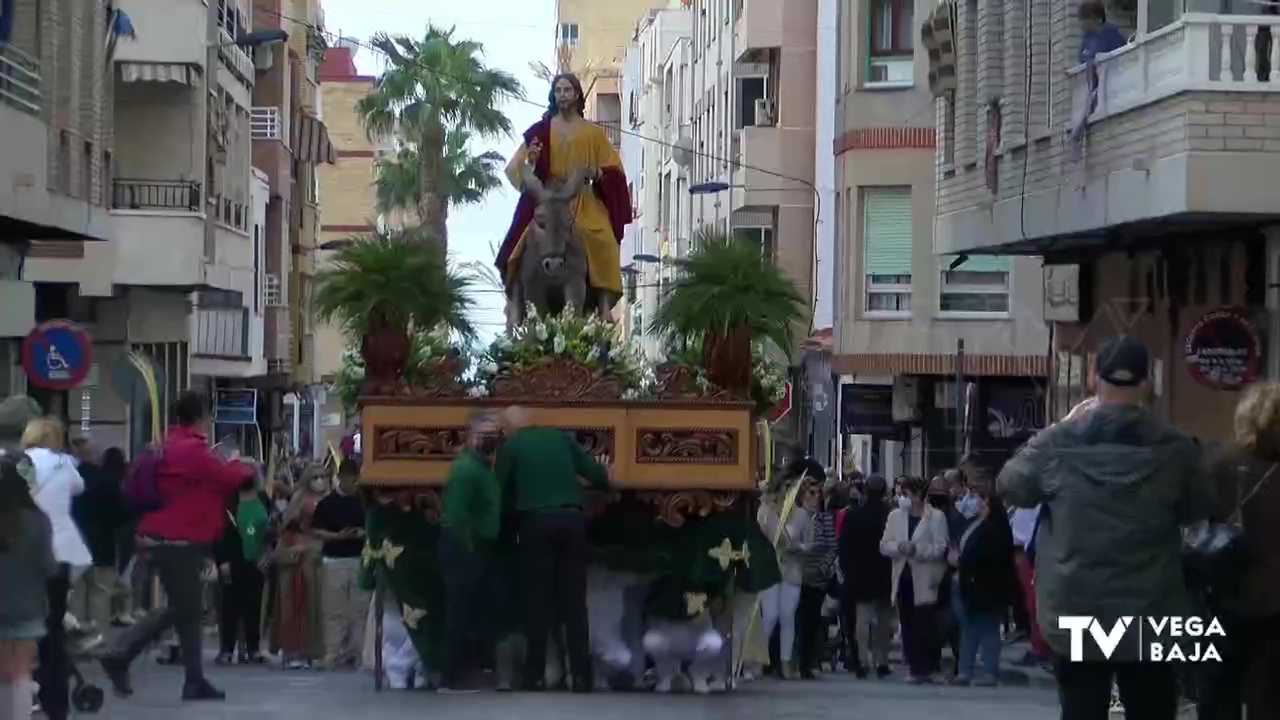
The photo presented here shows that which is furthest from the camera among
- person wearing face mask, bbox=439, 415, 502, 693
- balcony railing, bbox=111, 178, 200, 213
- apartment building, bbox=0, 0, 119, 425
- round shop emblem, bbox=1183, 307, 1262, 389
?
balcony railing, bbox=111, 178, 200, 213

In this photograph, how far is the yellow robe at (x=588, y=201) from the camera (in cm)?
2011

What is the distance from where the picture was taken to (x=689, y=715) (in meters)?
16.7

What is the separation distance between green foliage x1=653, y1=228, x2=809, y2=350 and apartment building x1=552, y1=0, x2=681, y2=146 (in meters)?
94.3

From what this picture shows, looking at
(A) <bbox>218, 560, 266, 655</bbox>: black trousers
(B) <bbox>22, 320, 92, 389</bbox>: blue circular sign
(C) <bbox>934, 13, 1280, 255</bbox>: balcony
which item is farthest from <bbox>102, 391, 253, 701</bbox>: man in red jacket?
(B) <bbox>22, 320, 92, 389</bbox>: blue circular sign

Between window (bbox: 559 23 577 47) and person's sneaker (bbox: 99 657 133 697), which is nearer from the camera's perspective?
person's sneaker (bbox: 99 657 133 697)

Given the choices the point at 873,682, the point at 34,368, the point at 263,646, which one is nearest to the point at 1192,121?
the point at 873,682

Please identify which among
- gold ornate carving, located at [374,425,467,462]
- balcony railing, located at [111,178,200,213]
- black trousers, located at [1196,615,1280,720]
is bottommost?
black trousers, located at [1196,615,1280,720]

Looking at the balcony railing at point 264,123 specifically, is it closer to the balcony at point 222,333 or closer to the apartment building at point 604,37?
the balcony at point 222,333

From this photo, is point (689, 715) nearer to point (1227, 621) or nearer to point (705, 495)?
point (705, 495)

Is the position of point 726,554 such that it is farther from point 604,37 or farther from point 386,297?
point 604,37

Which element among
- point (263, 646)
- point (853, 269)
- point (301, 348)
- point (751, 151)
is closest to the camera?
point (263, 646)

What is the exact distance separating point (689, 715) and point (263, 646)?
365 inches

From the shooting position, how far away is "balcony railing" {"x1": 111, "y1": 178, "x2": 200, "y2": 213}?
137ft

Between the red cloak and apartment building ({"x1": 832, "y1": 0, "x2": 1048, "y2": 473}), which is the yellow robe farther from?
apartment building ({"x1": 832, "y1": 0, "x2": 1048, "y2": 473})
